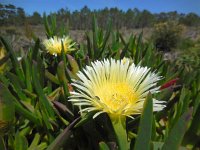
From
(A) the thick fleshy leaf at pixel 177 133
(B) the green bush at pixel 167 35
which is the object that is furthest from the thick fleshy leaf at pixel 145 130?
(B) the green bush at pixel 167 35

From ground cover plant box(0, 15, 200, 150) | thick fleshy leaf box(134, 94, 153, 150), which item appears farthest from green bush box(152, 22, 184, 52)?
thick fleshy leaf box(134, 94, 153, 150)

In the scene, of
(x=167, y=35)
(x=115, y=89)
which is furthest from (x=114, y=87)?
(x=167, y=35)

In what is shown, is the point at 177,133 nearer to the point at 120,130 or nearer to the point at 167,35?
the point at 120,130

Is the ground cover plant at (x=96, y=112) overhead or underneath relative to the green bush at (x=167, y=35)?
underneath

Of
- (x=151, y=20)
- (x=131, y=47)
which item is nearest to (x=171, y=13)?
(x=151, y=20)

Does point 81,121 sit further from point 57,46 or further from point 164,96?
point 57,46

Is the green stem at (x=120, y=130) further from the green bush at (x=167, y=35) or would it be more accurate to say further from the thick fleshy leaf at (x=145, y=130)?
the green bush at (x=167, y=35)

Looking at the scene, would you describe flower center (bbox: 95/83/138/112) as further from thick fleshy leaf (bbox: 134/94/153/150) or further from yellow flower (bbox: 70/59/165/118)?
thick fleshy leaf (bbox: 134/94/153/150)
